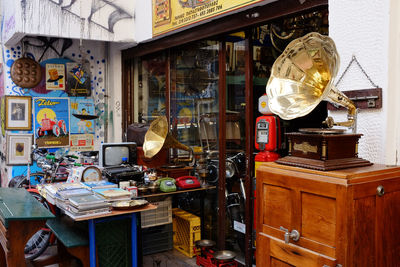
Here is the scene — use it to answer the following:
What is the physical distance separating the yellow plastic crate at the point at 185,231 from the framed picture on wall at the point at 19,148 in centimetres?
276

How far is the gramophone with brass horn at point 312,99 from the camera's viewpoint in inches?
81.7

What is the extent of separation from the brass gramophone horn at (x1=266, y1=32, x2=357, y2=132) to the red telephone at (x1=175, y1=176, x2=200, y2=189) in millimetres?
2463

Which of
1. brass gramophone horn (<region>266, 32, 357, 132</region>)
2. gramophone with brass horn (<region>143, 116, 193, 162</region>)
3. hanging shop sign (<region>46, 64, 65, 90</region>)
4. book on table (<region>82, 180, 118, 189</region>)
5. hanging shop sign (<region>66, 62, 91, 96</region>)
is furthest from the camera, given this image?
hanging shop sign (<region>66, 62, 91, 96</region>)

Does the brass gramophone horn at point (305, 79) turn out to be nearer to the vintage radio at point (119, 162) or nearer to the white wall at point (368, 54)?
the white wall at point (368, 54)

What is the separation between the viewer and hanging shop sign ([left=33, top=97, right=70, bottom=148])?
257 inches

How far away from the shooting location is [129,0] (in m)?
6.14

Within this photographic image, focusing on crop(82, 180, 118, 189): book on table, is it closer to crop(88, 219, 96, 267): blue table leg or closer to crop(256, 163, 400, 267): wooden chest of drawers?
crop(88, 219, 96, 267): blue table leg

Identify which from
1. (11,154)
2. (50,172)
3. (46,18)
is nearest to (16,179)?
(11,154)

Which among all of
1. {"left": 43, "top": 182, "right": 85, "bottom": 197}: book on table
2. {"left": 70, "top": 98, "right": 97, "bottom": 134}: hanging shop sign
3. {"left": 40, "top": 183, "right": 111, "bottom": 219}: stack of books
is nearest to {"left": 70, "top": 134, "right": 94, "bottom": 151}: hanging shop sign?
{"left": 70, "top": 98, "right": 97, "bottom": 134}: hanging shop sign

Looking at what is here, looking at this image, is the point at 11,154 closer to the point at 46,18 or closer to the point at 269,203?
the point at 46,18

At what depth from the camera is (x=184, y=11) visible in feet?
15.9

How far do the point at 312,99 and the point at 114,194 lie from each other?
2.33 metres

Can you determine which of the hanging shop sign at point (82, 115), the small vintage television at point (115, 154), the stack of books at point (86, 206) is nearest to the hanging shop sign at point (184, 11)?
the small vintage television at point (115, 154)

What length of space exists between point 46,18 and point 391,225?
5292mm
